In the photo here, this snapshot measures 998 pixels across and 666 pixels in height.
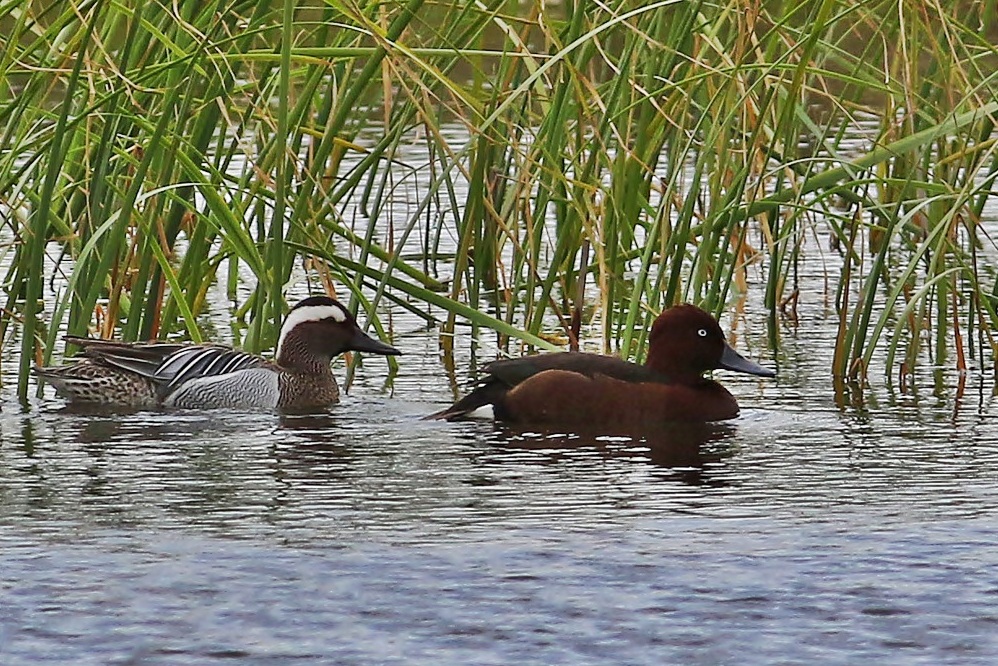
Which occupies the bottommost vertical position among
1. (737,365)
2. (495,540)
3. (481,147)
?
(495,540)

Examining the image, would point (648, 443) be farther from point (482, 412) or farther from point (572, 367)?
point (482, 412)

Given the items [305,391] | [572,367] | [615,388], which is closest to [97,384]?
[305,391]

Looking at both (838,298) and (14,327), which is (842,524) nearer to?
(838,298)

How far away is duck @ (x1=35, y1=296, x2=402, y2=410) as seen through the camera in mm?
6930

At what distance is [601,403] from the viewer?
6.65 meters

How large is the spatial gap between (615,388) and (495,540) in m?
1.76

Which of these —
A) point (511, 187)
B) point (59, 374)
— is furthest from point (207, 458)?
point (511, 187)

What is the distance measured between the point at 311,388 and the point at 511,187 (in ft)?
3.81

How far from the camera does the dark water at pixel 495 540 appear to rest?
13.8 feet

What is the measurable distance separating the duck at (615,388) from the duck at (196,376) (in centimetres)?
60

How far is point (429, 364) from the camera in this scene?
7.76 metres

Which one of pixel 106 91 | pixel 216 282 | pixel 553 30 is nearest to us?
pixel 553 30

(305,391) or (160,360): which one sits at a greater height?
(160,360)

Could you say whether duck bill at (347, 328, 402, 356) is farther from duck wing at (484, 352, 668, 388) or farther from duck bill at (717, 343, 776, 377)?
duck bill at (717, 343, 776, 377)
